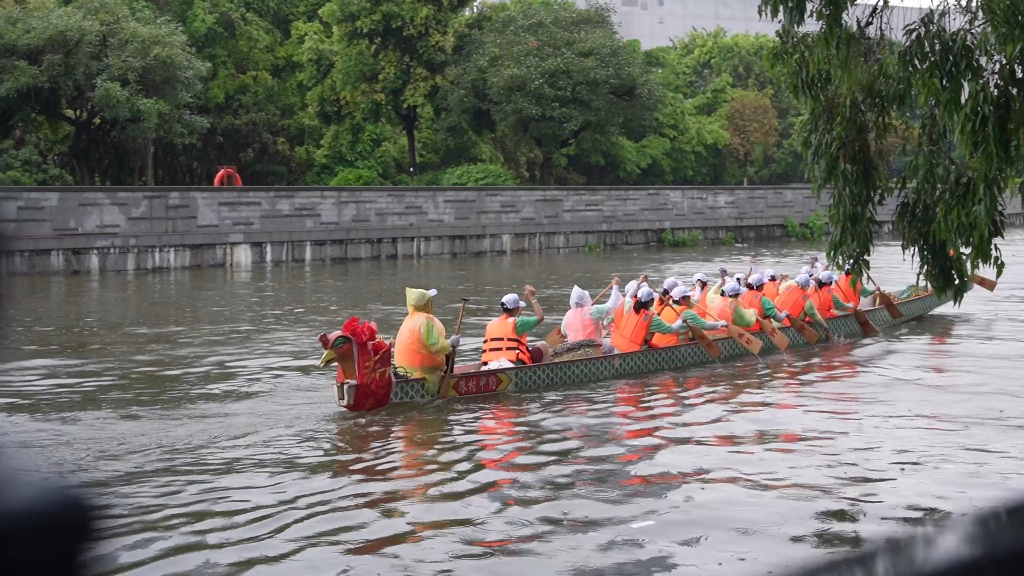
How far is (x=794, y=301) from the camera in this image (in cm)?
2036

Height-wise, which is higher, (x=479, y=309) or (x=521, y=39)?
(x=521, y=39)

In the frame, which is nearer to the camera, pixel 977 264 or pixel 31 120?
pixel 977 264

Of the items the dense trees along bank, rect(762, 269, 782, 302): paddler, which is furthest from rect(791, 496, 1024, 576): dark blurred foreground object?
the dense trees along bank

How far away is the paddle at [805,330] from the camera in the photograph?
2011cm

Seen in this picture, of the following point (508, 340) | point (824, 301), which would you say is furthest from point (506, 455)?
point (824, 301)

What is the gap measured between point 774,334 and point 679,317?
224cm

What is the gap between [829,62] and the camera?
34.7 ft

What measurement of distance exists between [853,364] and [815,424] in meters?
5.25

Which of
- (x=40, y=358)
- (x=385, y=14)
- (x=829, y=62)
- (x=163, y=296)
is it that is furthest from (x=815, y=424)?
(x=385, y=14)

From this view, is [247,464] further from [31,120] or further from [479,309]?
[31,120]

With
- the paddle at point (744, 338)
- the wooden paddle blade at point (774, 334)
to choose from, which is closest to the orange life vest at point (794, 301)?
the wooden paddle blade at point (774, 334)

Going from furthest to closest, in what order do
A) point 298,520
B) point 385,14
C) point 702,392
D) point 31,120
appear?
point 385,14 → point 31,120 → point 702,392 → point 298,520

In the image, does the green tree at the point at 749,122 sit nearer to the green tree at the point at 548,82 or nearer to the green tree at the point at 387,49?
the green tree at the point at 548,82

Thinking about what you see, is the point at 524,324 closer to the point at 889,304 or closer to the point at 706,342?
the point at 706,342
